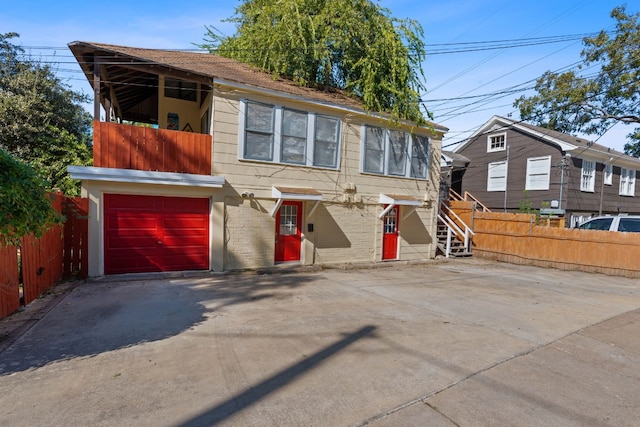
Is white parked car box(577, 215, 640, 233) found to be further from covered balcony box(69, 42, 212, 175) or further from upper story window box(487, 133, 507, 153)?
covered balcony box(69, 42, 212, 175)

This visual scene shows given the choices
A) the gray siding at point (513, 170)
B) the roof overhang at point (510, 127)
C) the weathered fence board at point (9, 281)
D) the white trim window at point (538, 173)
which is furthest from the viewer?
the white trim window at point (538, 173)

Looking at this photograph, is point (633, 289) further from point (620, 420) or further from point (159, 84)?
point (159, 84)

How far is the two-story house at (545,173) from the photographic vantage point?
59.0 feet

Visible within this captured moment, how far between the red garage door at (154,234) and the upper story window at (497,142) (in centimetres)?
1789

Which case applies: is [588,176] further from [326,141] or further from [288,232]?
[288,232]

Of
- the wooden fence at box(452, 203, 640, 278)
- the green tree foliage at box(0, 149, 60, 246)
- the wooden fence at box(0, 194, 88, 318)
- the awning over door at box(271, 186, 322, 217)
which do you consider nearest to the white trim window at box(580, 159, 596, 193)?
the wooden fence at box(452, 203, 640, 278)

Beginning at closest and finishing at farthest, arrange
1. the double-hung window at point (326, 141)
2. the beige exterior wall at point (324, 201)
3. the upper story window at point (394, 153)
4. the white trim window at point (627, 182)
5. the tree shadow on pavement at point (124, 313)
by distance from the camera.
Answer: the tree shadow on pavement at point (124, 313), the beige exterior wall at point (324, 201), the double-hung window at point (326, 141), the upper story window at point (394, 153), the white trim window at point (627, 182)

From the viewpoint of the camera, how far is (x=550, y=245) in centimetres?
1227

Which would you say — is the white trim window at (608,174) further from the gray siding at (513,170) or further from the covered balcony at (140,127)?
the covered balcony at (140,127)

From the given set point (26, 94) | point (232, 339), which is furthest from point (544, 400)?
point (26, 94)

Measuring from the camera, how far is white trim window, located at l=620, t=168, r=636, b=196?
2136cm

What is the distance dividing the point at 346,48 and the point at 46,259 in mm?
11100

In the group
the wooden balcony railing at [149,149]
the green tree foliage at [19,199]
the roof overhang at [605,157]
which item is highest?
the roof overhang at [605,157]

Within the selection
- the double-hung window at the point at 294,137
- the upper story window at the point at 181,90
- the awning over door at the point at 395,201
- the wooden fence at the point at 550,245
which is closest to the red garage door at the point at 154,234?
the double-hung window at the point at 294,137
